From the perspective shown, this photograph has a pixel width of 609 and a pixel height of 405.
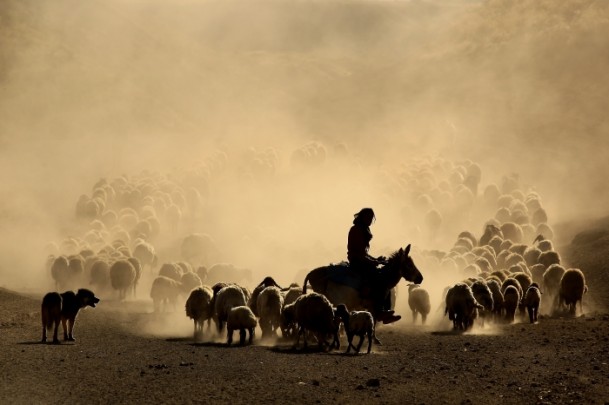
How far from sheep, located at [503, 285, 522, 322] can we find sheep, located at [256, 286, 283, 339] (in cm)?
859

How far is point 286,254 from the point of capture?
50.2m

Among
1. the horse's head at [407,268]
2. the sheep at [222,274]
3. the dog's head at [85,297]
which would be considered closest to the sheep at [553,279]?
the sheep at [222,274]

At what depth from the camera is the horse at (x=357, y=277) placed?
2517cm

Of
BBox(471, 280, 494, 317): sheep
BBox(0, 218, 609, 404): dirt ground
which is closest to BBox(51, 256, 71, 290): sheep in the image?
BBox(0, 218, 609, 404): dirt ground

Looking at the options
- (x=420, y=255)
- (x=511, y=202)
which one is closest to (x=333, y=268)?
(x=420, y=255)

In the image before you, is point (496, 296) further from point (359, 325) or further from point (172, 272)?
point (172, 272)

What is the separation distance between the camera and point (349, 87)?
148m

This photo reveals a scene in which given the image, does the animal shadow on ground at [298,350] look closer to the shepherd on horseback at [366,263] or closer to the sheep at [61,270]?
the shepherd on horseback at [366,263]

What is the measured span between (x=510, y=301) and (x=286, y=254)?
66.7ft

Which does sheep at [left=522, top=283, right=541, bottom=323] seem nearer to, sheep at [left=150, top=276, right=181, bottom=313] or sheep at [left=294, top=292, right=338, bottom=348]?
sheep at [left=294, top=292, right=338, bottom=348]

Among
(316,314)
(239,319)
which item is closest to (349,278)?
(316,314)

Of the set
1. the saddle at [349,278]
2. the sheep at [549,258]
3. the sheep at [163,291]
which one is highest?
the sheep at [549,258]

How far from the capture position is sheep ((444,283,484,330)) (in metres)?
28.5

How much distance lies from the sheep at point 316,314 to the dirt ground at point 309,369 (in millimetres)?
640
